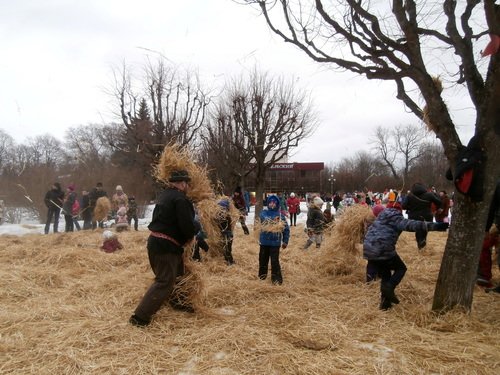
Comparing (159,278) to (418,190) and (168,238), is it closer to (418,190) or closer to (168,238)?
(168,238)

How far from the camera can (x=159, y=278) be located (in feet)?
13.6

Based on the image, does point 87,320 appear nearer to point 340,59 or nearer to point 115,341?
point 115,341

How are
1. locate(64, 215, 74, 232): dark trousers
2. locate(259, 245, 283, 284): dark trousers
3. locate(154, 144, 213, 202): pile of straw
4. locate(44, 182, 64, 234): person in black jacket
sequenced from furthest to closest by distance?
1. locate(64, 215, 74, 232): dark trousers
2. locate(44, 182, 64, 234): person in black jacket
3. locate(259, 245, 283, 284): dark trousers
4. locate(154, 144, 213, 202): pile of straw

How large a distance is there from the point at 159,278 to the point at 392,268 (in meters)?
2.83

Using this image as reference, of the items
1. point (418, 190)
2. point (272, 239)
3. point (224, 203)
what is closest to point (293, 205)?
point (418, 190)

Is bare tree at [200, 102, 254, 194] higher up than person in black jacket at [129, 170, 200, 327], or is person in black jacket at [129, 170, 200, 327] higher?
bare tree at [200, 102, 254, 194]

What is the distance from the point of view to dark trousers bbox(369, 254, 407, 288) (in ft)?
15.3

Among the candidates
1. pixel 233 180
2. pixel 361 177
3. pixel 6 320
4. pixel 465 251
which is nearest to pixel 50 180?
pixel 233 180

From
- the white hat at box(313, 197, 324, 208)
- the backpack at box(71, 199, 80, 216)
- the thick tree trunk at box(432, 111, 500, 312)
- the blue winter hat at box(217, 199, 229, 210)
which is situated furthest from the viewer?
the backpack at box(71, 199, 80, 216)

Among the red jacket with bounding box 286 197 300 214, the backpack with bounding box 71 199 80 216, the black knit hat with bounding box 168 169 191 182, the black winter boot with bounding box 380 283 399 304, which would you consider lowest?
the black winter boot with bounding box 380 283 399 304

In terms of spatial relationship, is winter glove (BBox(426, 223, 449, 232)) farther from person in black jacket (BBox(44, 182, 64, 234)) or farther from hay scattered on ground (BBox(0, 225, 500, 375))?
person in black jacket (BBox(44, 182, 64, 234))

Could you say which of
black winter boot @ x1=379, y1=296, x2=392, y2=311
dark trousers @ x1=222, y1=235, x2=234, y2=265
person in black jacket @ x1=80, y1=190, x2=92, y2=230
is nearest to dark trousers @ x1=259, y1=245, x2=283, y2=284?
dark trousers @ x1=222, y1=235, x2=234, y2=265

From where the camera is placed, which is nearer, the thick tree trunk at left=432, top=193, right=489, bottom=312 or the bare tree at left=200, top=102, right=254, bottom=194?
the thick tree trunk at left=432, top=193, right=489, bottom=312

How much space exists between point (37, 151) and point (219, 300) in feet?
213
